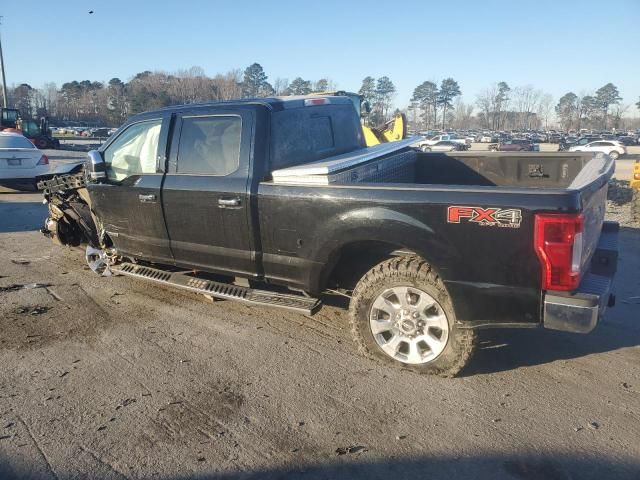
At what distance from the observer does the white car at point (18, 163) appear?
12.8 m

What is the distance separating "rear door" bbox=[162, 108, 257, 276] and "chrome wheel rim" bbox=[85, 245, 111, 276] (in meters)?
1.50

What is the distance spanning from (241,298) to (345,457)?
1.92m

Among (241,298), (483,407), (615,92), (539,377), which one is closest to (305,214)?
(241,298)

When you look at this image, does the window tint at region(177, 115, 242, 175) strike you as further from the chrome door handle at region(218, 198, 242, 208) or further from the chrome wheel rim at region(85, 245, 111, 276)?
the chrome wheel rim at region(85, 245, 111, 276)

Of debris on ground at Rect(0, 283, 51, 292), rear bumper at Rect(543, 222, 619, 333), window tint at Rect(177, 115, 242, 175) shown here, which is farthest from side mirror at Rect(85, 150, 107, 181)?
rear bumper at Rect(543, 222, 619, 333)

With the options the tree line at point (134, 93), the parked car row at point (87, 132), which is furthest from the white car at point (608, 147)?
the parked car row at point (87, 132)

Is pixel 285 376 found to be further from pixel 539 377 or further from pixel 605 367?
pixel 605 367

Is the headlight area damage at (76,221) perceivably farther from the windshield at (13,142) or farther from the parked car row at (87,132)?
the parked car row at (87,132)

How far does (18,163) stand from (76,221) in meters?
7.82

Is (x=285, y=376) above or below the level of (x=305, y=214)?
below

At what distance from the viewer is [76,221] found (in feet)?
22.2

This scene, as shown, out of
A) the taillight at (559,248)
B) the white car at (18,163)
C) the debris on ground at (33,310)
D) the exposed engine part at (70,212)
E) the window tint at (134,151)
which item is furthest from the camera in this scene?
the white car at (18,163)

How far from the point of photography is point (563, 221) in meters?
3.10

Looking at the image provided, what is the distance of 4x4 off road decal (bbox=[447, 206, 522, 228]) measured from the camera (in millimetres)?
3207
